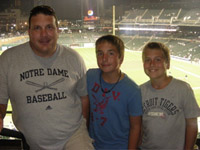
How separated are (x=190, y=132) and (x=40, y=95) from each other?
0.96 meters

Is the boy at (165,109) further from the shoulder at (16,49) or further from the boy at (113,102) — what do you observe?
the shoulder at (16,49)

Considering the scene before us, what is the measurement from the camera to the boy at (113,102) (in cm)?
128

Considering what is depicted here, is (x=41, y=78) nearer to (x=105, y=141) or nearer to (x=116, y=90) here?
(x=116, y=90)

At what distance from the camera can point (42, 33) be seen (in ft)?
4.11

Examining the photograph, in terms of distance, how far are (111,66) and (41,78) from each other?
0.42 metres

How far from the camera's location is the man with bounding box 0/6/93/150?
3.97 feet

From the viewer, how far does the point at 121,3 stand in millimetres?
4355

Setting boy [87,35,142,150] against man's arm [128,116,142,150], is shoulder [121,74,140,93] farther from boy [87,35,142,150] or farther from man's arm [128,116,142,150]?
man's arm [128,116,142,150]

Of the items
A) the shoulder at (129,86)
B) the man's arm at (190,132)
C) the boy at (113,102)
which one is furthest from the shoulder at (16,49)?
the man's arm at (190,132)

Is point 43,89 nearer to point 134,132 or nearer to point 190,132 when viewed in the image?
point 134,132

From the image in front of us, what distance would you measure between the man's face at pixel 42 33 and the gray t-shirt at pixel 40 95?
0.06m

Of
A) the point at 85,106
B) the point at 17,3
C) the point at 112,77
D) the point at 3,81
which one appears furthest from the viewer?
the point at 17,3

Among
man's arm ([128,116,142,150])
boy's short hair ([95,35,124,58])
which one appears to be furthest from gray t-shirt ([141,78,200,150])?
boy's short hair ([95,35,124,58])

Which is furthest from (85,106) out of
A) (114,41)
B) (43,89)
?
(114,41)
